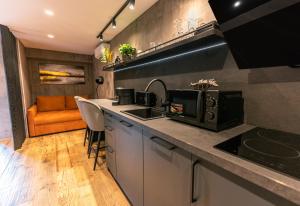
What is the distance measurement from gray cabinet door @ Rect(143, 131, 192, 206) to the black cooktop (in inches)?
9.6

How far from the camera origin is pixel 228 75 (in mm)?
1196

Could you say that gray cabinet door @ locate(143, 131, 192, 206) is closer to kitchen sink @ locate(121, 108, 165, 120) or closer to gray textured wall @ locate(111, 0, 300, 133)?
kitchen sink @ locate(121, 108, 165, 120)

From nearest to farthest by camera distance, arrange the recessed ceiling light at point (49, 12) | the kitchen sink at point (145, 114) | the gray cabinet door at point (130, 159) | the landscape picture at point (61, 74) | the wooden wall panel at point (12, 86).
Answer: the gray cabinet door at point (130, 159), the kitchen sink at point (145, 114), the recessed ceiling light at point (49, 12), the wooden wall panel at point (12, 86), the landscape picture at point (61, 74)

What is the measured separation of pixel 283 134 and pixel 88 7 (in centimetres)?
262

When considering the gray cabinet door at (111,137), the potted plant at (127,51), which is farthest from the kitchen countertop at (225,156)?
the potted plant at (127,51)

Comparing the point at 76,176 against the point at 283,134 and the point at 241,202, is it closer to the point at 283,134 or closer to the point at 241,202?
the point at 241,202

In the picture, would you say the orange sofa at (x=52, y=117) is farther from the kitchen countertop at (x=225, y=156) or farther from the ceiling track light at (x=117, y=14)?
the kitchen countertop at (x=225, y=156)

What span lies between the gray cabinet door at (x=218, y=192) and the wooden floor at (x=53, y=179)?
1.13 metres

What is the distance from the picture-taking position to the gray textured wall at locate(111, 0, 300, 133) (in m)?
0.90

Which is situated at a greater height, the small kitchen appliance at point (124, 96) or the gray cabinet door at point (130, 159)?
the small kitchen appliance at point (124, 96)

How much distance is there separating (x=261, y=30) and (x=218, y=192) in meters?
0.91

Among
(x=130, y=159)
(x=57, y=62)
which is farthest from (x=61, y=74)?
(x=130, y=159)

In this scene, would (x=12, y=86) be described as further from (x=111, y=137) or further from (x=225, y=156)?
(x=225, y=156)

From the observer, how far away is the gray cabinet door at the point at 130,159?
1.23 meters
